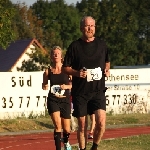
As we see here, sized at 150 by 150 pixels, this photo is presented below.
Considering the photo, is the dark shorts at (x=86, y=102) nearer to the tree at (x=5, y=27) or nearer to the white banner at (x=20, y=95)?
the tree at (x=5, y=27)

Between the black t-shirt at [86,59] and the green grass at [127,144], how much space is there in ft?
15.3

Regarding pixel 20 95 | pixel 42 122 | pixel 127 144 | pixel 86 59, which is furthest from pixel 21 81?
pixel 86 59

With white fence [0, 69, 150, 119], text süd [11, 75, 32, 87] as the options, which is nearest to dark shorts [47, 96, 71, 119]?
white fence [0, 69, 150, 119]

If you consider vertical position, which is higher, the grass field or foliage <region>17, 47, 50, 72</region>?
foliage <region>17, 47, 50, 72</region>

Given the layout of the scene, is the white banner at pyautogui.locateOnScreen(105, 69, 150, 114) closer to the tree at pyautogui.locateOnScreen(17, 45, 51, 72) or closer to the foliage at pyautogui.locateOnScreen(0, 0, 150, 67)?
the tree at pyautogui.locateOnScreen(17, 45, 51, 72)

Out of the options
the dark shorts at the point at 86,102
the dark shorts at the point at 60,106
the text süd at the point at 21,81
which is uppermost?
the dark shorts at the point at 86,102

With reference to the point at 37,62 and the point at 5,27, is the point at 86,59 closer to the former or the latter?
the point at 5,27

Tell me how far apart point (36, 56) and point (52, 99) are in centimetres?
3168

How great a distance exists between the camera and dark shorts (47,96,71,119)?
534 inches

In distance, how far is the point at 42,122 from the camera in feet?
89.0

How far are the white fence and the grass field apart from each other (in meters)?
0.63

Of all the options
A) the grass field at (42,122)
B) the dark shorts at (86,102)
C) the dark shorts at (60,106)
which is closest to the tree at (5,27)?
the grass field at (42,122)

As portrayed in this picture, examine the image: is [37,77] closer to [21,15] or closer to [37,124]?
[37,124]

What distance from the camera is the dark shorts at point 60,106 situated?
1356 centimetres
